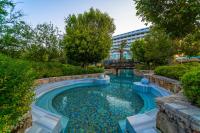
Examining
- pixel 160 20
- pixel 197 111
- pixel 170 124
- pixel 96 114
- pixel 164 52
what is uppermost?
pixel 160 20

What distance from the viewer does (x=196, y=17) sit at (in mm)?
8289

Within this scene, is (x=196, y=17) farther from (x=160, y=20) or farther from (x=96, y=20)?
(x=96, y=20)

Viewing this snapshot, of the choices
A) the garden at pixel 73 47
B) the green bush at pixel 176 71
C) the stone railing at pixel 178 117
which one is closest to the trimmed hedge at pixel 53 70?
the garden at pixel 73 47

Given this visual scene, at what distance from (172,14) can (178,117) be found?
6.64 m

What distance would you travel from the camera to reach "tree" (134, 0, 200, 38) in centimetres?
814

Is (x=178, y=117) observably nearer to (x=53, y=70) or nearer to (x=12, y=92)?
(x=12, y=92)

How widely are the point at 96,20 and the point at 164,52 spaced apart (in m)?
11.3

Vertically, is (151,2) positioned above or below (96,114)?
above

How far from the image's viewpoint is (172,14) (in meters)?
8.63

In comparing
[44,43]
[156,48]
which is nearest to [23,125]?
[44,43]

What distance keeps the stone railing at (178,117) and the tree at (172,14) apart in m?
5.49

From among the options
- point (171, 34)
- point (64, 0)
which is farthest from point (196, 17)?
point (64, 0)

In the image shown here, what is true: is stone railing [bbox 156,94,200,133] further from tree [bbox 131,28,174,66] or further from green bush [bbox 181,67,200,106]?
tree [bbox 131,28,174,66]

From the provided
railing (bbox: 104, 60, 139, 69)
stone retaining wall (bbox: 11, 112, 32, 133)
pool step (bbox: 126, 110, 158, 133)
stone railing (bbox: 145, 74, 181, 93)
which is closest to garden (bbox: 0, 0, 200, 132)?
stone retaining wall (bbox: 11, 112, 32, 133)
